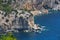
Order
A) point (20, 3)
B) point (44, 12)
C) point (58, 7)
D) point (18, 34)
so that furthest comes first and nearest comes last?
point (58, 7) → point (44, 12) → point (20, 3) → point (18, 34)

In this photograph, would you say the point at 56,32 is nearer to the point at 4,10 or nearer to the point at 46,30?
the point at 46,30

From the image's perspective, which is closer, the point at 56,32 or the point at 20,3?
the point at 56,32

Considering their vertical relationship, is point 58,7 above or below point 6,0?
below

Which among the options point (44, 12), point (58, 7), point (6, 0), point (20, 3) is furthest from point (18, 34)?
point (58, 7)

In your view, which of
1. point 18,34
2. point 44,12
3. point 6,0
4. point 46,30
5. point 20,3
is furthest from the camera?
point 44,12

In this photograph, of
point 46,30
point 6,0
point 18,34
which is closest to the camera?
point 18,34

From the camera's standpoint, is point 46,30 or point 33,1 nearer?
point 46,30

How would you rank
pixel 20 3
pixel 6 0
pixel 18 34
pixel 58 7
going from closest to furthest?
pixel 18 34
pixel 6 0
pixel 20 3
pixel 58 7

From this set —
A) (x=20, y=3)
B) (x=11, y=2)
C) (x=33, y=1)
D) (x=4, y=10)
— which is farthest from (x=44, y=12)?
(x=4, y=10)

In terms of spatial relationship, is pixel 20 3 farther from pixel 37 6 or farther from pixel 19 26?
pixel 19 26
